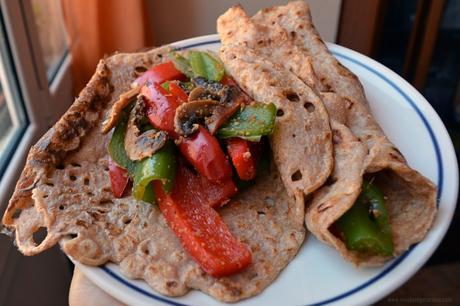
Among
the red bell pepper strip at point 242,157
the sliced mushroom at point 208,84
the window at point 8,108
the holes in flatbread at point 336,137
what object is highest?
the sliced mushroom at point 208,84

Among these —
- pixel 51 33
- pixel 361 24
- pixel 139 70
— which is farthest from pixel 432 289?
pixel 51 33

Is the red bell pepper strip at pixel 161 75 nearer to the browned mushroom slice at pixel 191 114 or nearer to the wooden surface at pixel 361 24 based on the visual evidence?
the browned mushroom slice at pixel 191 114

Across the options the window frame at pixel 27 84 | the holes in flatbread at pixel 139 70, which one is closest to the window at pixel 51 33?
the window frame at pixel 27 84

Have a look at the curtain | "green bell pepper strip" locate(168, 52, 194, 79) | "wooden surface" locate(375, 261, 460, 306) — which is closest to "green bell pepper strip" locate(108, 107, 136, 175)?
"green bell pepper strip" locate(168, 52, 194, 79)

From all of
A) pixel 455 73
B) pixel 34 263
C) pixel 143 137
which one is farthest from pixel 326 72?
pixel 455 73

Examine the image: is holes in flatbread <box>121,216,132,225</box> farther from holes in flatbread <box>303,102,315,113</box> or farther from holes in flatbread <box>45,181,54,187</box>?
holes in flatbread <box>303,102,315,113</box>

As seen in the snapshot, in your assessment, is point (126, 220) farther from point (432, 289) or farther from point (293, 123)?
point (432, 289)

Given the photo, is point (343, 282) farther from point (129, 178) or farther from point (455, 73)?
point (455, 73)
